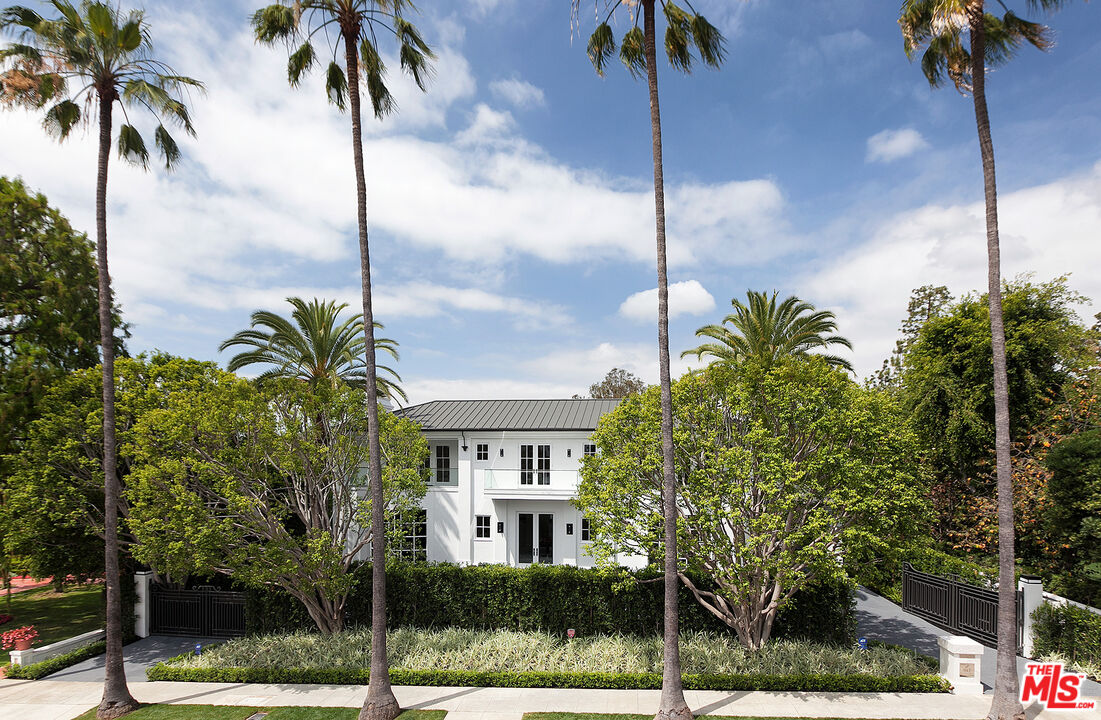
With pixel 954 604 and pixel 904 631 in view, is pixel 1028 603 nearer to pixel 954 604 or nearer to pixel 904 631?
pixel 954 604

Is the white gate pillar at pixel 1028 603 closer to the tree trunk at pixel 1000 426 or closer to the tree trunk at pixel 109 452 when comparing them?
the tree trunk at pixel 1000 426

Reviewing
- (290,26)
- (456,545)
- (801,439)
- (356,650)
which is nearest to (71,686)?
(356,650)

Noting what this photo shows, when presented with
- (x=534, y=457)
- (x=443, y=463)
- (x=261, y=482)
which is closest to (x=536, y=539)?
(x=534, y=457)

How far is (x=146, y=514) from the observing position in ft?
45.6

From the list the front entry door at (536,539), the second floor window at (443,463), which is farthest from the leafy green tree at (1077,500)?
the second floor window at (443,463)

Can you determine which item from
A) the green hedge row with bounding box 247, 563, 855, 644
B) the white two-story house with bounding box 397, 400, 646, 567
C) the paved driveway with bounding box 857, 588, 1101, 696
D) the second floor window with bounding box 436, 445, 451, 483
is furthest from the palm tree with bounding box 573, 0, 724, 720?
the second floor window with bounding box 436, 445, 451, 483

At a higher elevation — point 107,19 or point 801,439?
point 107,19

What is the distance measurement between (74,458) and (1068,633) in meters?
25.9

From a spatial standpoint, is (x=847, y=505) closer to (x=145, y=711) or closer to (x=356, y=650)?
(x=356, y=650)

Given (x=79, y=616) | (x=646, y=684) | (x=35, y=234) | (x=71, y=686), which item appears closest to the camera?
(x=646, y=684)

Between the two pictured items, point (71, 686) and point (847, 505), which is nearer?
point (847, 505)

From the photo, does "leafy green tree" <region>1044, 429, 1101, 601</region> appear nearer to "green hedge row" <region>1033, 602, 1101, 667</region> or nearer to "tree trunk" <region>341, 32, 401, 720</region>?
"green hedge row" <region>1033, 602, 1101, 667</region>

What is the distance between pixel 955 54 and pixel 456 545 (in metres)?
21.0

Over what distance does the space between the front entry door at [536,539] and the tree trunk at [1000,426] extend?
572 inches
